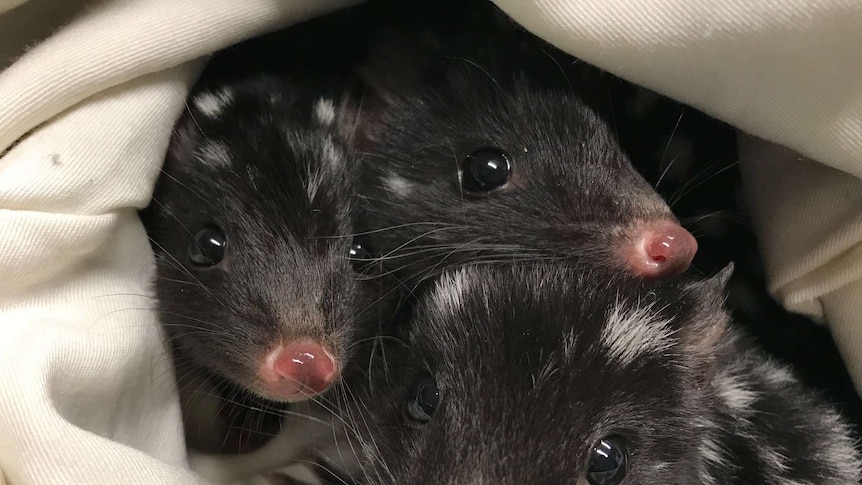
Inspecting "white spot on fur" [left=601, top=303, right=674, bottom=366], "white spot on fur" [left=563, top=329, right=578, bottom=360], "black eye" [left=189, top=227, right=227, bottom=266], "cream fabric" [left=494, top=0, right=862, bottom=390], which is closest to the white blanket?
"cream fabric" [left=494, top=0, right=862, bottom=390]

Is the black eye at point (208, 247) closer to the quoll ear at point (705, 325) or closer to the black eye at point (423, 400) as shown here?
the black eye at point (423, 400)

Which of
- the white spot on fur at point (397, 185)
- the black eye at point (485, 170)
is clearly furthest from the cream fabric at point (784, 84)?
the white spot on fur at point (397, 185)

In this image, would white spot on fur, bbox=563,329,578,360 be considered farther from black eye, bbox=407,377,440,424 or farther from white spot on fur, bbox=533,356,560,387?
black eye, bbox=407,377,440,424

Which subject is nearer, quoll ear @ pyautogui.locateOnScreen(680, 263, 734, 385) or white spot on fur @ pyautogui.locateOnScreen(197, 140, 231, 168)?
quoll ear @ pyautogui.locateOnScreen(680, 263, 734, 385)

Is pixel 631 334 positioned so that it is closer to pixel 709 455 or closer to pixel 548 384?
pixel 548 384

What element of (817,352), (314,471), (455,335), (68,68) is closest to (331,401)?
(314,471)
